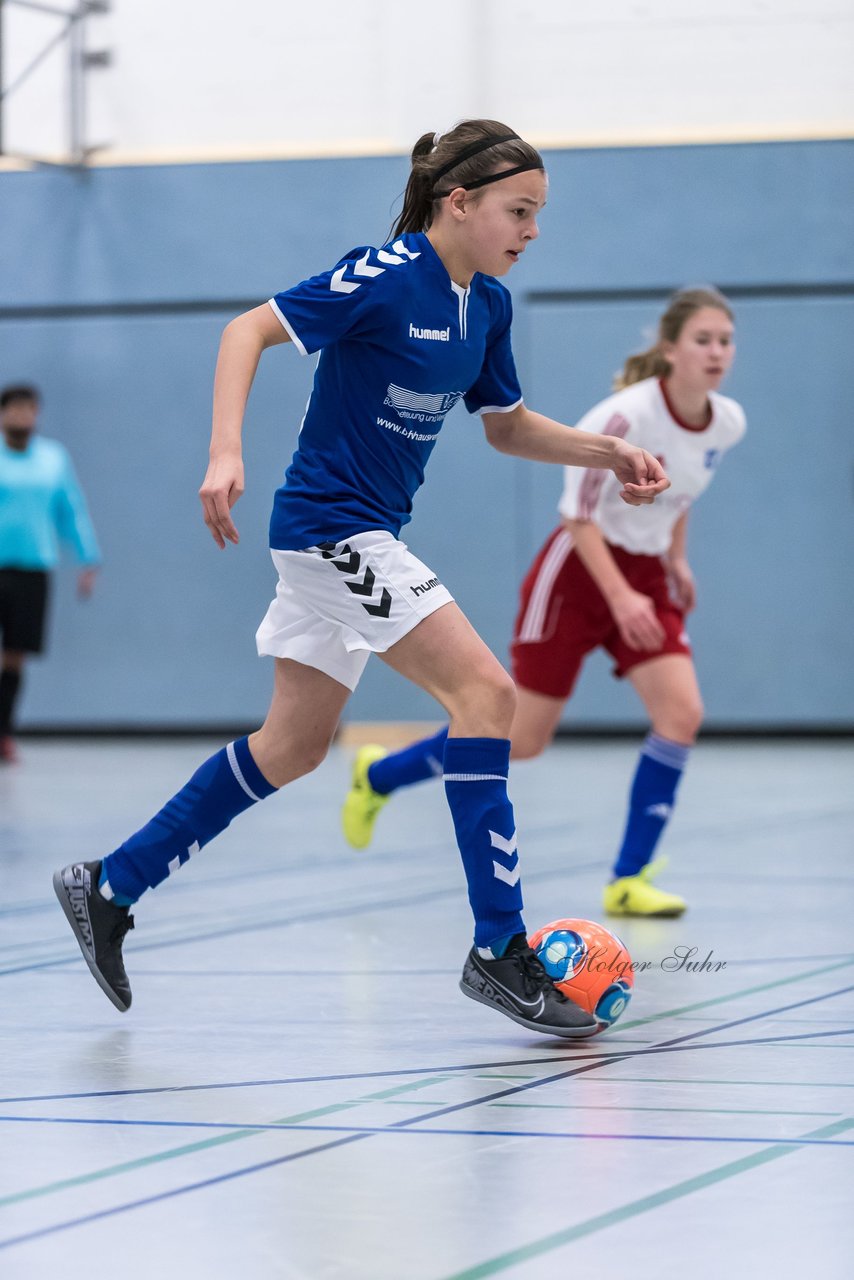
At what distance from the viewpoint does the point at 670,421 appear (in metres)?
5.23

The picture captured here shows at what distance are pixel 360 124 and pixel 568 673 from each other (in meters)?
6.65

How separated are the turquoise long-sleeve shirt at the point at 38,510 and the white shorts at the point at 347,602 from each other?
6880 mm

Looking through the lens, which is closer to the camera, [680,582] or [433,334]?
[433,334]

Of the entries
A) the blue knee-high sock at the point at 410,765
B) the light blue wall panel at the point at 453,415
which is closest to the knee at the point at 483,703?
the blue knee-high sock at the point at 410,765

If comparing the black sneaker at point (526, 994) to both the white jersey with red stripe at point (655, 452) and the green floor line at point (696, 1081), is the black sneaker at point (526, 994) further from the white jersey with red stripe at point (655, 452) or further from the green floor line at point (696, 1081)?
the white jersey with red stripe at point (655, 452)

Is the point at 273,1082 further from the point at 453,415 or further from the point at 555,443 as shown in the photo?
the point at 453,415

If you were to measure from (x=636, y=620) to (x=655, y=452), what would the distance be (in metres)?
0.53

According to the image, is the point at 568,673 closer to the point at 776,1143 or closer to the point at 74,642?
the point at 776,1143

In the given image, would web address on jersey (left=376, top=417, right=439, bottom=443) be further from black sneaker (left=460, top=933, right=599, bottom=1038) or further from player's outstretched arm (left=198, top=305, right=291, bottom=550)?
black sneaker (left=460, top=933, right=599, bottom=1038)

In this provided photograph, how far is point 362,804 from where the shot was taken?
5.55m

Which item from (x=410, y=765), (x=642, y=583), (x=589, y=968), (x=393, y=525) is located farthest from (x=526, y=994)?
(x=642, y=583)

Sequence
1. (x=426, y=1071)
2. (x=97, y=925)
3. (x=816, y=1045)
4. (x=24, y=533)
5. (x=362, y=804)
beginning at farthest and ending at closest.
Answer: (x=24, y=533) → (x=362, y=804) → (x=97, y=925) → (x=816, y=1045) → (x=426, y=1071)

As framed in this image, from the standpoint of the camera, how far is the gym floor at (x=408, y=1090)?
224 cm

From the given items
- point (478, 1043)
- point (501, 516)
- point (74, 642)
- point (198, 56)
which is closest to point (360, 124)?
point (198, 56)
